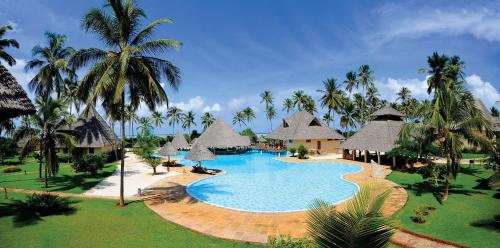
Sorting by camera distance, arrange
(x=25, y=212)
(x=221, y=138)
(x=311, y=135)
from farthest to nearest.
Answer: (x=221, y=138) < (x=311, y=135) < (x=25, y=212)

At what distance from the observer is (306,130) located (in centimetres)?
4284

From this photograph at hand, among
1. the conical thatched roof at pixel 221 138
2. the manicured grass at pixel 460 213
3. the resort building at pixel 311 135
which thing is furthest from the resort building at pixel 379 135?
the conical thatched roof at pixel 221 138

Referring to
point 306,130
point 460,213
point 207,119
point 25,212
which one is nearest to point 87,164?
point 25,212

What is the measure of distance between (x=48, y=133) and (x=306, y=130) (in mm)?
32668

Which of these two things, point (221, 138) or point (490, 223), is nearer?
point (490, 223)

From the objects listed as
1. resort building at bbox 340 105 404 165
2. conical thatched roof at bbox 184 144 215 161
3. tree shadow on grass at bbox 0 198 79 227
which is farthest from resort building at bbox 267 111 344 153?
tree shadow on grass at bbox 0 198 79 227

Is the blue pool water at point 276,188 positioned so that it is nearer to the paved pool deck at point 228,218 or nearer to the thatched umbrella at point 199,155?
the paved pool deck at point 228,218

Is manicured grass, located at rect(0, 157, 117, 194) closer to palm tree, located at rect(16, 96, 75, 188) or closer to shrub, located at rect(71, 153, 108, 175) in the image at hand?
shrub, located at rect(71, 153, 108, 175)

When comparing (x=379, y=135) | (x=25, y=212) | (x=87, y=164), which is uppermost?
(x=379, y=135)

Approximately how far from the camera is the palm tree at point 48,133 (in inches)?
679

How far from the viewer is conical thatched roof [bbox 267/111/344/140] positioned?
4197 centimetres

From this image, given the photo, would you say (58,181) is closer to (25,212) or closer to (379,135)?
(25,212)

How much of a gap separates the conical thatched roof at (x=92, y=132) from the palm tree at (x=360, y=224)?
33356 millimetres

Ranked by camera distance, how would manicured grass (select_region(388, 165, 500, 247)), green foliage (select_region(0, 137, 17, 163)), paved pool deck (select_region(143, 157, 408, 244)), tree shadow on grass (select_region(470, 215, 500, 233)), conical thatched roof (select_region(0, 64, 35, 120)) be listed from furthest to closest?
green foliage (select_region(0, 137, 17, 163)) → paved pool deck (select_region(143, 157, 408, 244)) → tree shadow on grass (select_region(470, 215, 500, 233)) → manicured grass (select_region(388, 165, 500, 247)) → conical thatched roof (select_region(0, 64, 35, 120))
